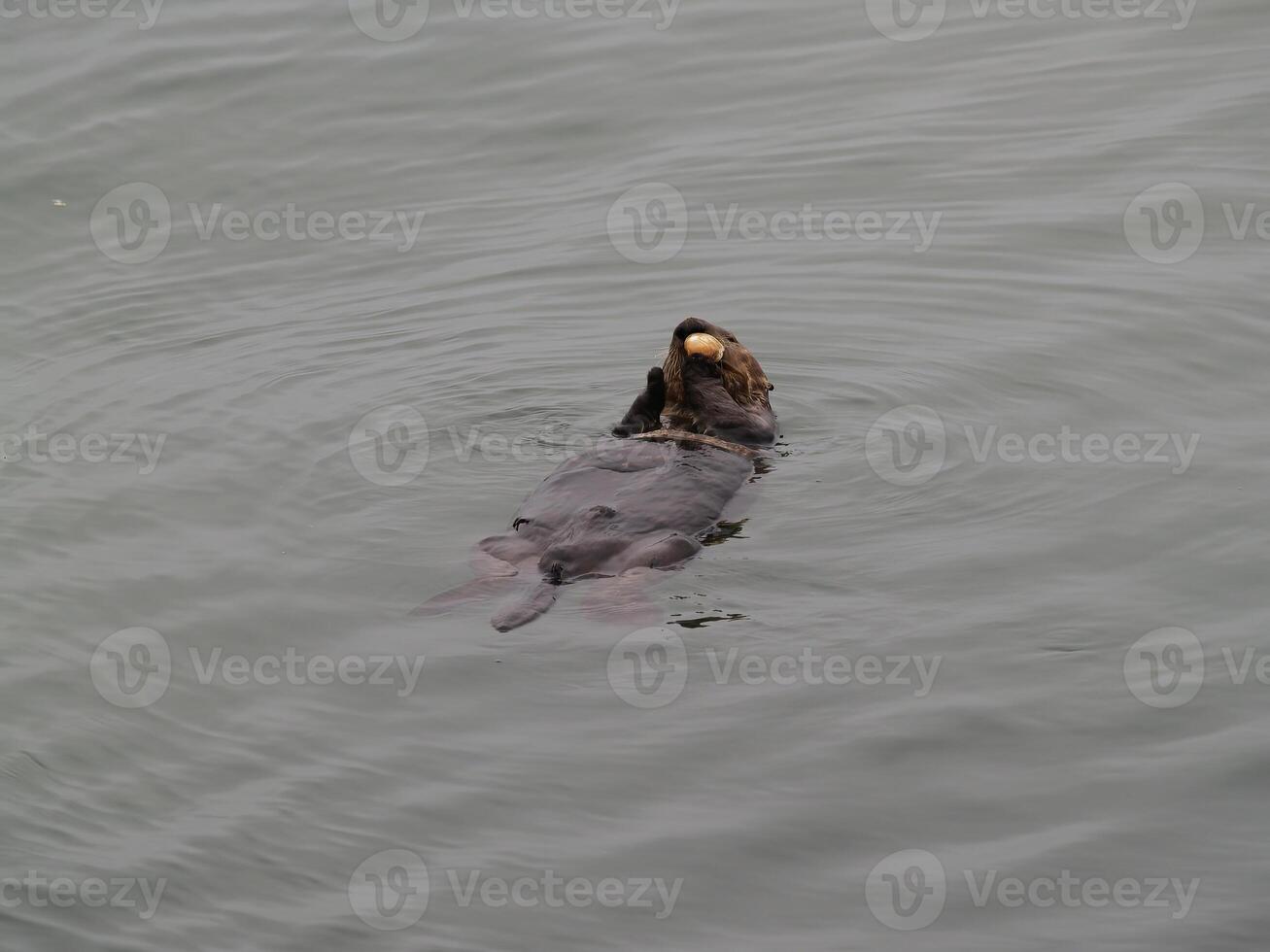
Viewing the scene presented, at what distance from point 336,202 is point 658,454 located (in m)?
5.59

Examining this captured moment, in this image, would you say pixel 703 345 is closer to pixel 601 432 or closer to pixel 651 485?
pixel 601 432

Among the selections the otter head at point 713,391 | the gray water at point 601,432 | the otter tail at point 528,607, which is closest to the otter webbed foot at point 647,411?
the otter head at point 713,391

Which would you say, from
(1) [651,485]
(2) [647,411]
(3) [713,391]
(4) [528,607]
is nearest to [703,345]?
(3) [713,391]

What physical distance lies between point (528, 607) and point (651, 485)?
997 millimetres

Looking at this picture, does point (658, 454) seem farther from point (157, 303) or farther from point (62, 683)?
point (157, 303)

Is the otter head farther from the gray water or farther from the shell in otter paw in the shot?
the gray water

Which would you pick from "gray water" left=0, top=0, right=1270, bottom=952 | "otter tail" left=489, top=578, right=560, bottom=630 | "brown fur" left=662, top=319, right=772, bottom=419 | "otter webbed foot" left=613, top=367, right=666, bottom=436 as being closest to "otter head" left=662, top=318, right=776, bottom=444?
"brown fur" left=662, top=319, right=772, bottom=419

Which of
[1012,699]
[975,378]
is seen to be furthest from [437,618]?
[975,378]

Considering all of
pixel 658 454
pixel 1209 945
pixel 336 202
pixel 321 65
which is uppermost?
pixel 321 65

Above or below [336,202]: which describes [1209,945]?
below

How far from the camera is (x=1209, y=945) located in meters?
4.20

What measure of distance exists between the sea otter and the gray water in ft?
0.44

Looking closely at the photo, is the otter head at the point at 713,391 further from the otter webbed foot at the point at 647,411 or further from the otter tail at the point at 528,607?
the otter tail at the point at 528,607

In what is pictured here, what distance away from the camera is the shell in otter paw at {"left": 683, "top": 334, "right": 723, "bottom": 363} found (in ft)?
24.1
